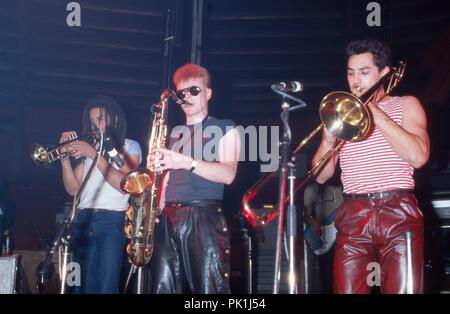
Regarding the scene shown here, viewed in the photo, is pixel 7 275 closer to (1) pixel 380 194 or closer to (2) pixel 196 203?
(2) pixel 196 203

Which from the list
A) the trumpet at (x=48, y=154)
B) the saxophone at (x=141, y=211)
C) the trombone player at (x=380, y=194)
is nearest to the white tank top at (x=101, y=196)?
the saxophone at (x=141, y=211)

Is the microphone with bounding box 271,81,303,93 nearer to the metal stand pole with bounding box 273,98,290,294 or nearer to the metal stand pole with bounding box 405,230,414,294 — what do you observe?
the metal stand pole with bounding box 273,98,290,294

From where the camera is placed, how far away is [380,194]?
3.40 meters

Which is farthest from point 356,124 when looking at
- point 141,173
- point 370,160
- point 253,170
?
point 253,170

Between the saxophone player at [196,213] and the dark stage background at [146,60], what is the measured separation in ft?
14.3

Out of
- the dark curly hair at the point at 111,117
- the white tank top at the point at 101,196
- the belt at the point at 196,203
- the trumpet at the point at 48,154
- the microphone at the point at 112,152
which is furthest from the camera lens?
the dark curly hair at the point at 111,117

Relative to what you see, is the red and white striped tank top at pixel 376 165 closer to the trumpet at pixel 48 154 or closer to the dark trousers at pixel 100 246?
the dark trousers at pixel 100 246

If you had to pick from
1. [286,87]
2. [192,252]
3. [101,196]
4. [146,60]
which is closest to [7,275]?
[101,196]

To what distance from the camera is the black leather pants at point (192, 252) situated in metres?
3.64

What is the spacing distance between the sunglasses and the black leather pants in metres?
0.87

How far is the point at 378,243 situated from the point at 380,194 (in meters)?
0.32

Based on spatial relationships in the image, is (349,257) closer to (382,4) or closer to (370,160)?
(370,160)

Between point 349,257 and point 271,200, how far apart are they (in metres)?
4.43

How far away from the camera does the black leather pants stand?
143 inches
